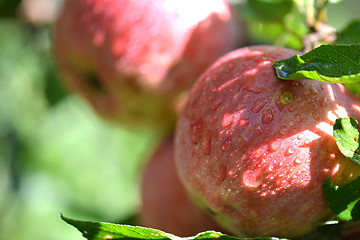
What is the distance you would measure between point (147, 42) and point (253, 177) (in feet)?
1.71

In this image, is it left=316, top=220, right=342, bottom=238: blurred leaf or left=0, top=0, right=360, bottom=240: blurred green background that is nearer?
left=316, top=220, right=342, bottom=238: blurred leaf

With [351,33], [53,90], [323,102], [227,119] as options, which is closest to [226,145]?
[227,119]

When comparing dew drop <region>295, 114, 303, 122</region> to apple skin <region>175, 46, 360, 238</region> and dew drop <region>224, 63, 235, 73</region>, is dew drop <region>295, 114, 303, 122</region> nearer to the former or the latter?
apple skin <region>175, 46, 360, 238</region>

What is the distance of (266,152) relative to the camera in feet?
2.34

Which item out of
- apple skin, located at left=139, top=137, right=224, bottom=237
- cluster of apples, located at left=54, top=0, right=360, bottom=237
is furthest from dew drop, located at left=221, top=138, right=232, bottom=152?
apple skin, located at left=139, top=137, right=224, bottom=237

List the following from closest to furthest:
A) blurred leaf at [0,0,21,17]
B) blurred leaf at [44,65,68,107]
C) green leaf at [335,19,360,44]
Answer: green leaf at [335,19,360,44]
blurred leaf at [0,0,21,17]
blurred leaf at [44,65,68,107]

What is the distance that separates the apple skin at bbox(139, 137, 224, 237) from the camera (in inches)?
41.9

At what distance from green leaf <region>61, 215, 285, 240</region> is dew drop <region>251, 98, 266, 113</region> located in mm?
189

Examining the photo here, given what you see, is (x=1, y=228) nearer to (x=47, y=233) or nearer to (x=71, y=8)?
(x=47, y=233)

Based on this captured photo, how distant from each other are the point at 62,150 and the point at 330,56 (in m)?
2.08

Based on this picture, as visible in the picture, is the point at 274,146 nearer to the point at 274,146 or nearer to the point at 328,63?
the point at 274,146

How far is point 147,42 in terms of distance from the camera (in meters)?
1.13

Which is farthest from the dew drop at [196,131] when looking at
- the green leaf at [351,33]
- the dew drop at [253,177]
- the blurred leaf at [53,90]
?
the blurred leaf at [53,90]

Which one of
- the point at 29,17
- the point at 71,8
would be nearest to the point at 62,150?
the point at 29,17
